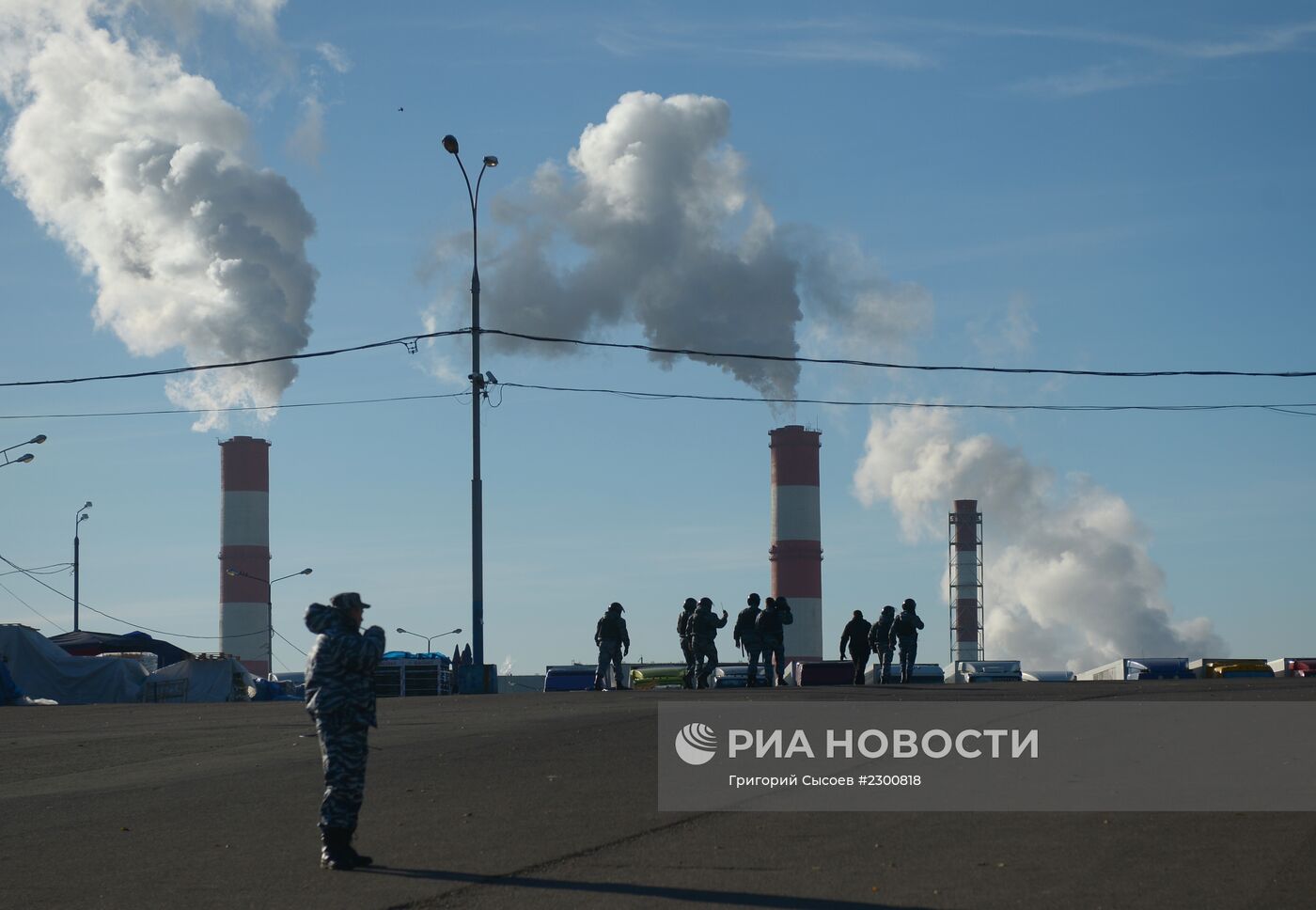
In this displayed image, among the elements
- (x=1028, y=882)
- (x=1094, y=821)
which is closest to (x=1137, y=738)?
(x=1094, y=821)

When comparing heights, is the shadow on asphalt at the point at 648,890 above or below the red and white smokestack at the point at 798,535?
below

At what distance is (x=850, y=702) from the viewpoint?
19969 millimetres

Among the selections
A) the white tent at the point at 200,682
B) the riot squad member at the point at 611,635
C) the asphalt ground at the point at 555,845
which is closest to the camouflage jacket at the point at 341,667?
the asphalt ground at the point at 555,845

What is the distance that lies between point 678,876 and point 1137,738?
25.0ft

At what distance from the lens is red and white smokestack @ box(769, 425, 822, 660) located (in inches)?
2916

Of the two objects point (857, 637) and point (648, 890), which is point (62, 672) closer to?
point (857, 637)

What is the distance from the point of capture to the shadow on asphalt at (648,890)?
808 centimetres

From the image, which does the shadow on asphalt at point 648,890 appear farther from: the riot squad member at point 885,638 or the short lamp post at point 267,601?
the short lamp post at point 267,601

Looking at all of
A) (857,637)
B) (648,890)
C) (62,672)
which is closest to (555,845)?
(648,890)

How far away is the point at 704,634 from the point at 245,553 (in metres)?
56.5

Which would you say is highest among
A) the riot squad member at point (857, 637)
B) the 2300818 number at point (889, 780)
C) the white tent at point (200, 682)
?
the riot squad member at point (857, 637)

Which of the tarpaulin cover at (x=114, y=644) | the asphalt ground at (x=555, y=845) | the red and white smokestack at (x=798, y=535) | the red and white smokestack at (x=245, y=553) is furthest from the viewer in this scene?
the red and white smokestack at (x=245, y=553)

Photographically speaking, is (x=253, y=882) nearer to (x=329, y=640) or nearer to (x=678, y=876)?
(x=329, y=640)

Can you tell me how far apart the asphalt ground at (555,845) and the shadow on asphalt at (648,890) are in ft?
0.08
